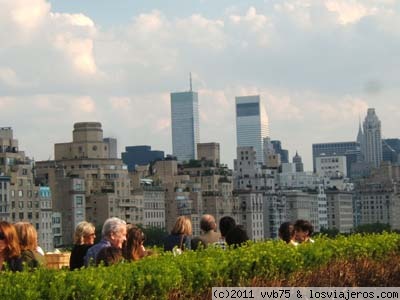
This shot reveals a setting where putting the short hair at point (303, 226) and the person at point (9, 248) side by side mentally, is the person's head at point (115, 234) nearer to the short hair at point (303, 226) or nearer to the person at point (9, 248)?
the person at point (9, 248)

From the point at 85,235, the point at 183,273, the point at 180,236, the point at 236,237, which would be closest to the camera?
the point at 183,273

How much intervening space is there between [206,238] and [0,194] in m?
113

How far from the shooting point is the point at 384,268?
66.5 feet

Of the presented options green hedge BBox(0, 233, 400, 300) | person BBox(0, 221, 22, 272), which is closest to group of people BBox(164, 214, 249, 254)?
green hedge BBox(0, 233, 400, 300)

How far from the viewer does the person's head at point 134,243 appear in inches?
722

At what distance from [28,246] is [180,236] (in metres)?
4.19

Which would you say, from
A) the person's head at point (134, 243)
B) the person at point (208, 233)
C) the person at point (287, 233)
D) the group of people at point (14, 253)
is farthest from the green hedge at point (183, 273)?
the person at point (208, 233)

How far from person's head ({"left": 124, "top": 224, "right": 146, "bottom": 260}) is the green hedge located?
0.40 metres

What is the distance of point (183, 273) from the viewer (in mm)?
16891

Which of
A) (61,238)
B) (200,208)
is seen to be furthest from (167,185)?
(61,238)

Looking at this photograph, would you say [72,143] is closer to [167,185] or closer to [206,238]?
[167,185]

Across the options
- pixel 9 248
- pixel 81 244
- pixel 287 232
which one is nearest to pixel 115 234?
pixel 81 244

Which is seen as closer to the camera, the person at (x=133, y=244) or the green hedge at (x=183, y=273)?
the green hedge at (x=183, y=273)

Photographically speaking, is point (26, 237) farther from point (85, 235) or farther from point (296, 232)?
point (296, 232)
